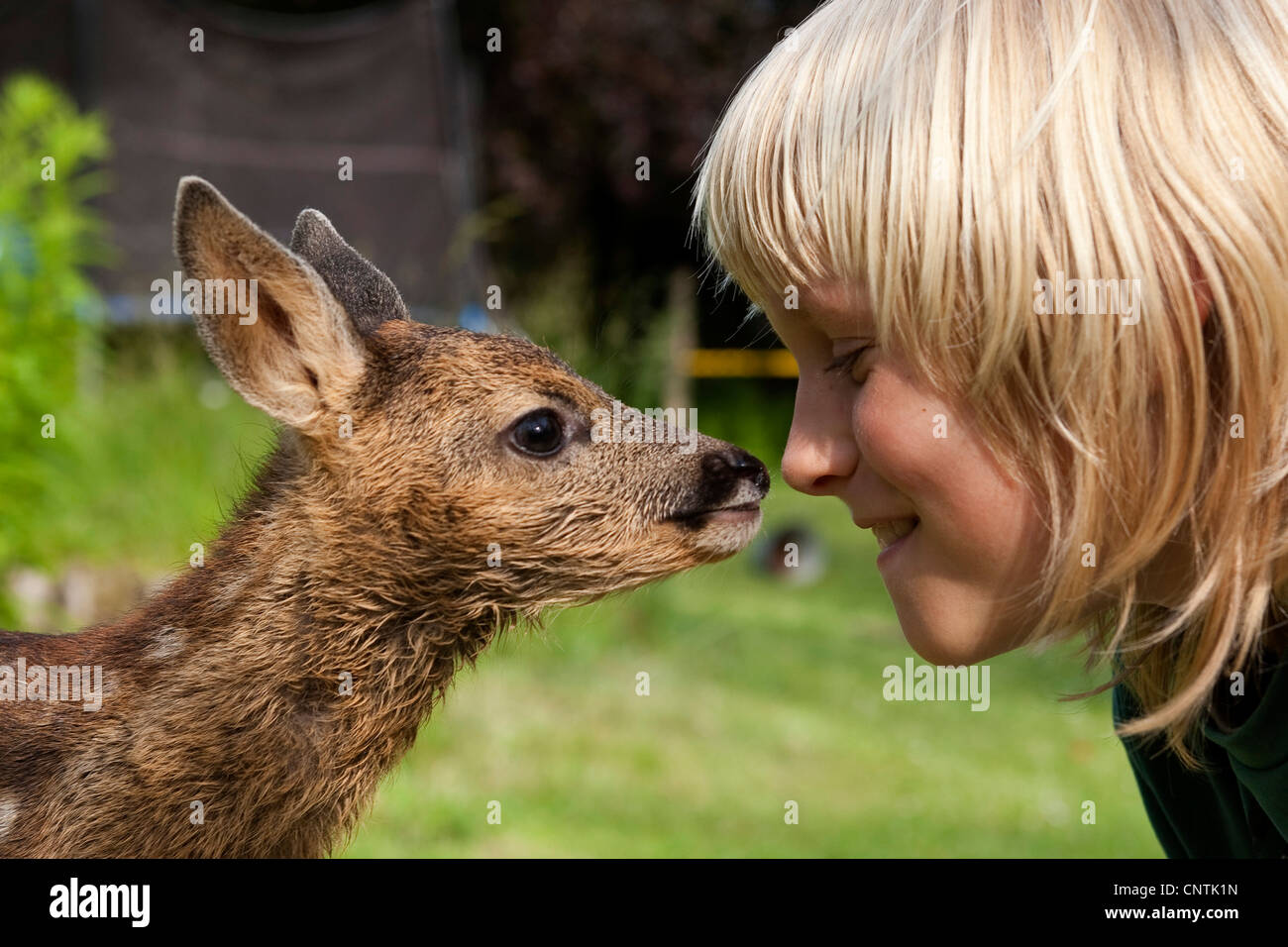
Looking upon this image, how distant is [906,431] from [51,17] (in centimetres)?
1419

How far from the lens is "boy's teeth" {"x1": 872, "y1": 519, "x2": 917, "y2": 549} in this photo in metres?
2.32

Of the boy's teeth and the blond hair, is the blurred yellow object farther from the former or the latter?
the blond hair

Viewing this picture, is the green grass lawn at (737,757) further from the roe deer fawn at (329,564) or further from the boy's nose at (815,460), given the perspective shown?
the boy's nose at (815,460)

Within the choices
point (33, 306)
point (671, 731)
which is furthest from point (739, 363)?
point (33, 306)

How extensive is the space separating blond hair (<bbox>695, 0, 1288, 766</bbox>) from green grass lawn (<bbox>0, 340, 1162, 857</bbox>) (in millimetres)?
2884

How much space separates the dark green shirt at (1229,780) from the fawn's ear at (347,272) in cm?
190

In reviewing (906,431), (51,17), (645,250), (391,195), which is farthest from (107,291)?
(906,431)

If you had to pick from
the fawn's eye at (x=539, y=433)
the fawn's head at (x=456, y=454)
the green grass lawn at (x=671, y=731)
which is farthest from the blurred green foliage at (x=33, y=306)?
the fawn's eye at (x=539, y=433)

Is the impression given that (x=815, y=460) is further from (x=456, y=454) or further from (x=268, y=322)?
(x=268, y=322)

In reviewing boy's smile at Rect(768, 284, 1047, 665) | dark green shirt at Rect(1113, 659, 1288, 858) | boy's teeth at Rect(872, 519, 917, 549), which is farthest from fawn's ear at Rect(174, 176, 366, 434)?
dark green shirt at Rect(1113, 659, 1288, 858)

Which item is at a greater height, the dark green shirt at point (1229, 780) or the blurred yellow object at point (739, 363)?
the blurred yellow object at point (739, 363)

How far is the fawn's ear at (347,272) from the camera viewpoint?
292 cm

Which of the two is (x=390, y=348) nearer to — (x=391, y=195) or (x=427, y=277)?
(x=427, y=277)

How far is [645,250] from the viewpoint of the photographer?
15609mm
